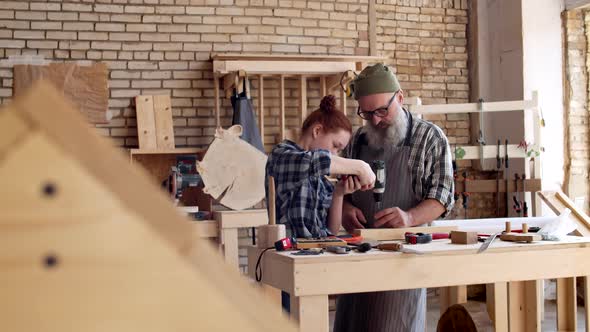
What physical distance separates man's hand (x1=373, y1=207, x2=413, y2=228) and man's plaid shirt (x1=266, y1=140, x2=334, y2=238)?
30cm

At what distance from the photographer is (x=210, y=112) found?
6.93 meters

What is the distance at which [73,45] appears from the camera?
6.66m

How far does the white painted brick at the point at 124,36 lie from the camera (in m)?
6.73

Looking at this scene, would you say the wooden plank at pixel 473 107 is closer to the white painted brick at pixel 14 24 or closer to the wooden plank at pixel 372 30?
the wooden plank at pixel 372 30

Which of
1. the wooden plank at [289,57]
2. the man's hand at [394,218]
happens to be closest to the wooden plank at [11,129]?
the man's hand at [394,218]

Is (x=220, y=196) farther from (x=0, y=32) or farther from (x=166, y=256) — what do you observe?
(x=166, y=256)

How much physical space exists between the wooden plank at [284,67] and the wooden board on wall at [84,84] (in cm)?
114

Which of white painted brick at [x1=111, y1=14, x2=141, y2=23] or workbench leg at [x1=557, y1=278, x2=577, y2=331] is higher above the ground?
white painted brick at [x1=111, y1=14, x2=141, y2=23]

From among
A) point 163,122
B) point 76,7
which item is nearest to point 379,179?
point 163,122

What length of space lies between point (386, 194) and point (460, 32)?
4.57 m

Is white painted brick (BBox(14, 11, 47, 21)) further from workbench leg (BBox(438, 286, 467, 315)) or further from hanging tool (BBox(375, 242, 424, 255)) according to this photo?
hanging tool (BBox(375, 242, 424, 255))

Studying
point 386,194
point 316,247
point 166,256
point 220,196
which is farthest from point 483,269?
point 220,196

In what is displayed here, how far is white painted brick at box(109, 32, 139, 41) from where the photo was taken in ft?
22.1

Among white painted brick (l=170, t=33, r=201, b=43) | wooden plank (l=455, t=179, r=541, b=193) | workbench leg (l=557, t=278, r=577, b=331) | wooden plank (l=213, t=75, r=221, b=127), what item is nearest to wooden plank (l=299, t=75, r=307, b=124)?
wooden plank (l=213, t=75, r=221, b=127)
